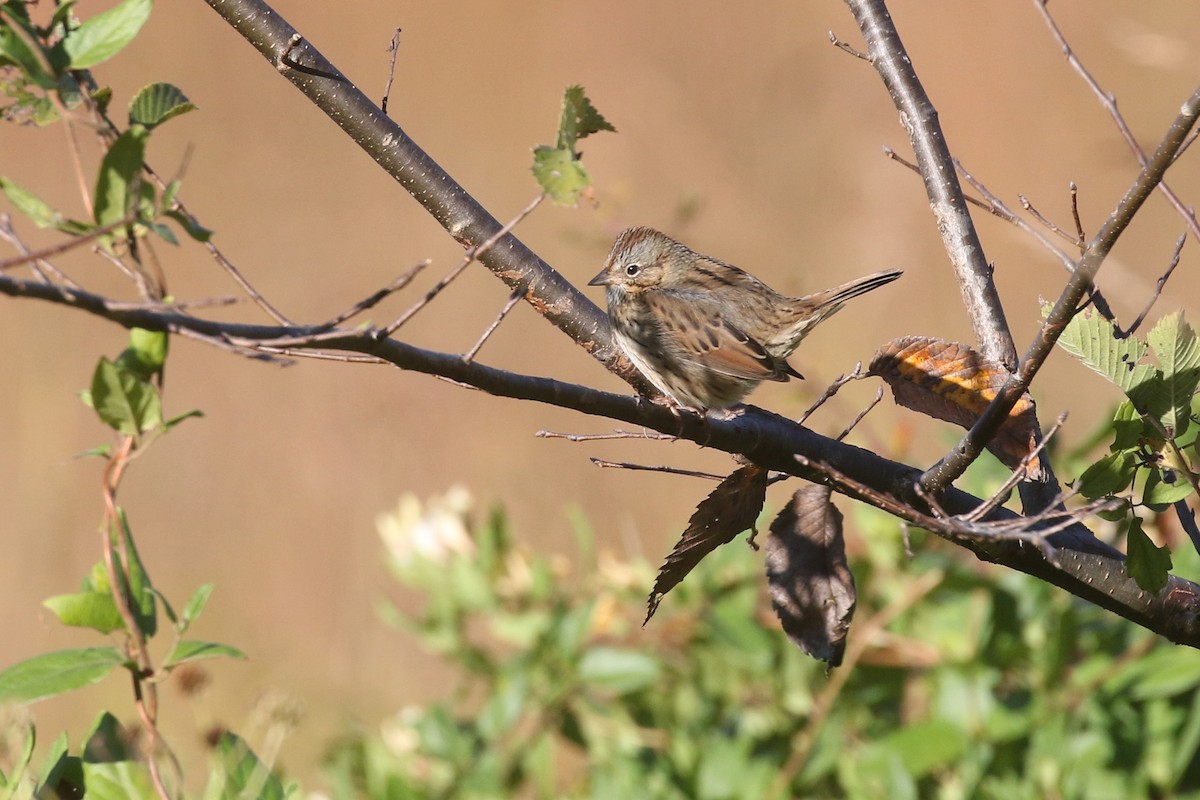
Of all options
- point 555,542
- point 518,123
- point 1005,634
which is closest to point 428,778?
point 1005,634

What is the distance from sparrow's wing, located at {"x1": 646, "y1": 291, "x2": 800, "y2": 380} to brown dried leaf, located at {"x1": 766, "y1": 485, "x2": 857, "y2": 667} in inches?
50.3

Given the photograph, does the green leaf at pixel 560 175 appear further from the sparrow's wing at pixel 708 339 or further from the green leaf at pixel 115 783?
the sparrow's wing at pixel 708 339

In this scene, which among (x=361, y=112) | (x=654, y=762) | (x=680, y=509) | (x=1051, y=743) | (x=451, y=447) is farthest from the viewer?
(x=451, y=447)

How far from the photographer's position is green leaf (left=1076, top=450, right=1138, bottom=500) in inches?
67.5

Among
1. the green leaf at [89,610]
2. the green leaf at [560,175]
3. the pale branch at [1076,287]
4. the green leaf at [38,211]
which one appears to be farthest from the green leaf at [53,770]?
the pale branch at [1076,287]

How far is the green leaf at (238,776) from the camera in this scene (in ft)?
5.66

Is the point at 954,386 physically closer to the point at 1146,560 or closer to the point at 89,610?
the point at 1146,560

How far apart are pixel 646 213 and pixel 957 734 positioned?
6.48 metres

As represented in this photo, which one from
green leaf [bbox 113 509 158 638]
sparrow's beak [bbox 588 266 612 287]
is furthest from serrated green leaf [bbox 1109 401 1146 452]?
sparrow's beak [bbox 588 266 612 287]

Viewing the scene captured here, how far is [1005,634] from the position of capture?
124 inches

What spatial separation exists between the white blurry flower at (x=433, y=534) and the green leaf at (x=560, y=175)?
236cm

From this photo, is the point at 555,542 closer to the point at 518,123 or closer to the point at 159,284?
the point at 518,123

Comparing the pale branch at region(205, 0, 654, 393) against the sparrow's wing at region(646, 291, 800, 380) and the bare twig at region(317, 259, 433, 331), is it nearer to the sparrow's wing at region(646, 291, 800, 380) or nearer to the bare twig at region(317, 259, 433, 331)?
Result: the bare twig at region(317, 259, 433, 331)

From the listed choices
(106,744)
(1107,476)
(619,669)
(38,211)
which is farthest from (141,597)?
(619,669)
